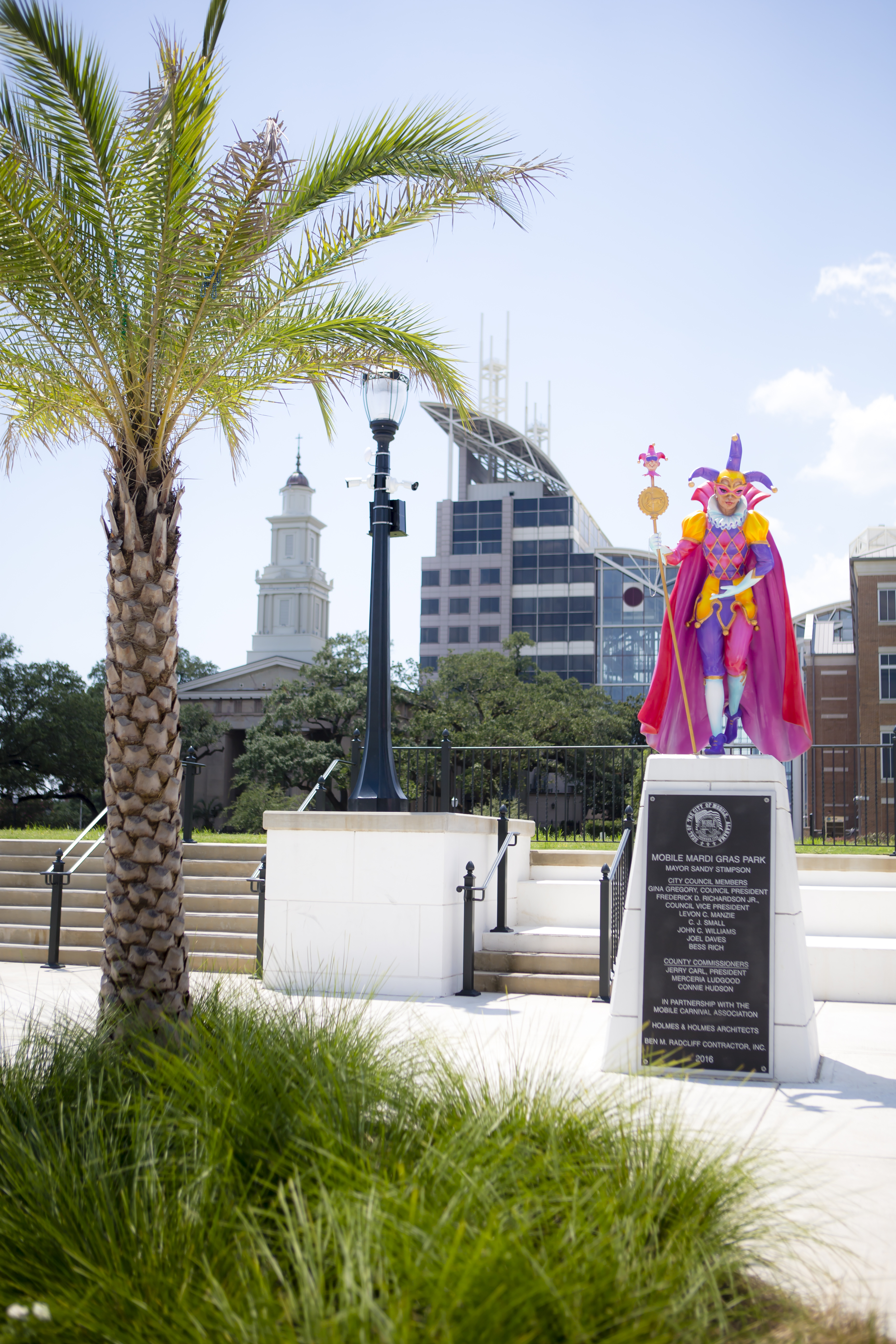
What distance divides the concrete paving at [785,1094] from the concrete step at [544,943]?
83 centimetres

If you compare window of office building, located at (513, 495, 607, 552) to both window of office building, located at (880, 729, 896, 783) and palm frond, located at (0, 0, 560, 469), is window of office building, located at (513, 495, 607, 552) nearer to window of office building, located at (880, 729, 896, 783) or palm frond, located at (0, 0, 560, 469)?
window of office building, located at (880, 729, 896, 783)

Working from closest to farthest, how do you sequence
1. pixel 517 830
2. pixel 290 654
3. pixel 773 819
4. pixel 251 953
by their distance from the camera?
pixel 773 819, pixel 251 953, pixel 517 830, pixel 290 654

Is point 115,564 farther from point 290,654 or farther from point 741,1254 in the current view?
point 290,654

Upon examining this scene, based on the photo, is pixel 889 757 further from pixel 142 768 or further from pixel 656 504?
pixel 142 768

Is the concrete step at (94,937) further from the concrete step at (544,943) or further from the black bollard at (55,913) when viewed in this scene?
the concrete step at (544,943)

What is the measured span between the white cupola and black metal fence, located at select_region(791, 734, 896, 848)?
48.4m

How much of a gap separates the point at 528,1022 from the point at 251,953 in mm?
4506

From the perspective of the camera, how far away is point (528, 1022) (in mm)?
9234

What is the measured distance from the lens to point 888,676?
2311 inches

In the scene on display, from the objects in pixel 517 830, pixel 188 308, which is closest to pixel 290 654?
pixel 517 830

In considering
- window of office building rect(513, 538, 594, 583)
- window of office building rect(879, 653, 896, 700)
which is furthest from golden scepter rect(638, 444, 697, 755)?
window of office building rect(513, 538, 594, 583)

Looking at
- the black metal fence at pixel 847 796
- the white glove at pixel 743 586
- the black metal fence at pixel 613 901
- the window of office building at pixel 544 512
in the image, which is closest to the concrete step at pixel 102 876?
the black metal fence at pixel 613 901

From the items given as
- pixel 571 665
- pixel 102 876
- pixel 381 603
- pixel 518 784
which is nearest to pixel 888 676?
pixel 571 665

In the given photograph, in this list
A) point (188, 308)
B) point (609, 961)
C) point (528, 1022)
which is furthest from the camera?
point (609, 961)
